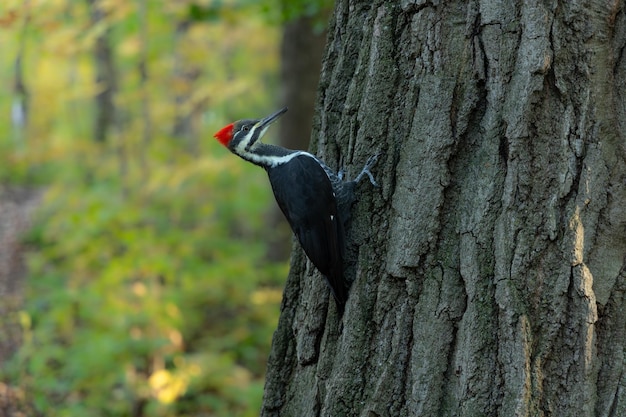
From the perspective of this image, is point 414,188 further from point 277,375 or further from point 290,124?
point 290,124

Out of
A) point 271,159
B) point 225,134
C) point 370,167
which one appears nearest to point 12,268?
point 225,134

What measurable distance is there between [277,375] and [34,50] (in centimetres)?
453

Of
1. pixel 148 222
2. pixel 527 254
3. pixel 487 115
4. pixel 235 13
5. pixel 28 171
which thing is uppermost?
Result: pixel 28 171

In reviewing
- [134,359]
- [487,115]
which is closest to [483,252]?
[487,115]

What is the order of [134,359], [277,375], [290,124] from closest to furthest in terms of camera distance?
[277,375], [134,359], [290,124]

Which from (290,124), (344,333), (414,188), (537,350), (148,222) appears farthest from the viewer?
(290,124)

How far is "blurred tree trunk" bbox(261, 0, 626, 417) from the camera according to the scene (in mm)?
1737

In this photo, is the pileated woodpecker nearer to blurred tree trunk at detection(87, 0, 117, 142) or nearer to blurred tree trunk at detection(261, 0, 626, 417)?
blurred tree trunk at detection(261, 0, 626, 417)

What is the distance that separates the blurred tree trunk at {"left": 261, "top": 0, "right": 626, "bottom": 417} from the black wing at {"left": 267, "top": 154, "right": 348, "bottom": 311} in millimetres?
165

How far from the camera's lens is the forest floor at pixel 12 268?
4.37 meters

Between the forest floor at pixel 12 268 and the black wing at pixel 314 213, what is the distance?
109 inches

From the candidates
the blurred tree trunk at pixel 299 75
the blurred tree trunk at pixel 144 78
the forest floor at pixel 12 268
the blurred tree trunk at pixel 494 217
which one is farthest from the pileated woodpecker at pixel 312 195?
the blurred tree trunk at pixel 299 75

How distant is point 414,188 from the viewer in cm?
191

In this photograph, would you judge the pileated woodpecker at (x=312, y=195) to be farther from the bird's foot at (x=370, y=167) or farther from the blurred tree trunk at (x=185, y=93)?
the blurred tree trunk at (x=185, y=93)
